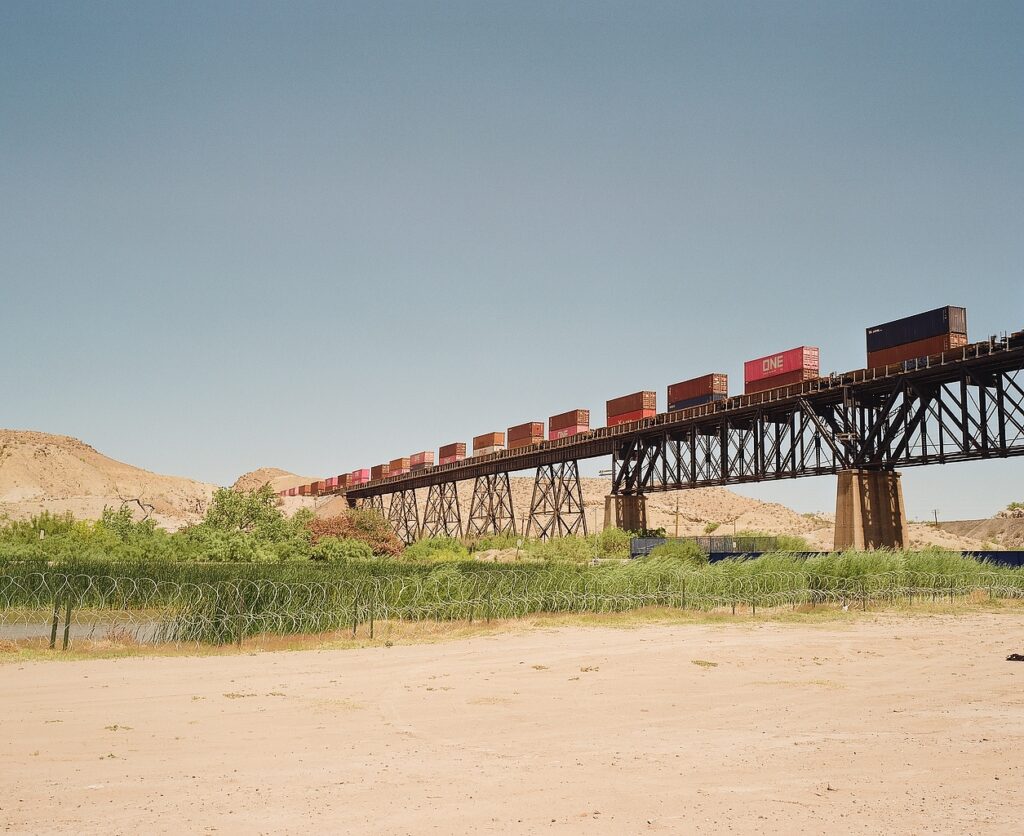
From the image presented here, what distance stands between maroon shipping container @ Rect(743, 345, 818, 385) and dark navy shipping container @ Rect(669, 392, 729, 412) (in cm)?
355

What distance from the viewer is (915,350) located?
5016cm

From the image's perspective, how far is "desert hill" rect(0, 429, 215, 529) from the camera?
137m

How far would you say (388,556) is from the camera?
198 ft

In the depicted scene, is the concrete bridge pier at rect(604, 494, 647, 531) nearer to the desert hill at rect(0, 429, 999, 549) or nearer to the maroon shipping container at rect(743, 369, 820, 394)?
the maroon shipping container at rect(743, 369, 820, 394)

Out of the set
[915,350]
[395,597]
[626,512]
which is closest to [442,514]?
[626,512]

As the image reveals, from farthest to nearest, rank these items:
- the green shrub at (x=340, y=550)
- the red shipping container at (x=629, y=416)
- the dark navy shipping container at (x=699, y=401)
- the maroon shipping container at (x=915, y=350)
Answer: the red shipping container at (x=629, y=416), the dark navy shipping container at (x=699, y=401), the green shrub at (x=340, y=550), the maroon shipping container at (x=915, y=350)

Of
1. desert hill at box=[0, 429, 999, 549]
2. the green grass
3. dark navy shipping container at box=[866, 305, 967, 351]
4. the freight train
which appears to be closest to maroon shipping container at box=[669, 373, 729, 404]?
the freight train

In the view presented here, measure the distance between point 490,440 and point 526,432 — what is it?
12413mm

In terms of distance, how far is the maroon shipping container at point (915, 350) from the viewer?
157ft

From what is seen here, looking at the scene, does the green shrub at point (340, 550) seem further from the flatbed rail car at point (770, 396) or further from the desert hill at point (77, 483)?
the desert hill at point (77, 483)

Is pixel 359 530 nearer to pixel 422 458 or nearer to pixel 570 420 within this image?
pixel 570 420

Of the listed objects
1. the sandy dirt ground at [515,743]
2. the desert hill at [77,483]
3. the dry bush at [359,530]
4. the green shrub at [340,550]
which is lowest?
the sandy dirt ground at [515,743]

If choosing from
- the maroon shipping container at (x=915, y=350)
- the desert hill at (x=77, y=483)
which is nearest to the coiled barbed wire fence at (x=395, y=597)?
the maroon shipping container at (x=915, y=350)

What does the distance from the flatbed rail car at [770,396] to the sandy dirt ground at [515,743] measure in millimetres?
25589
